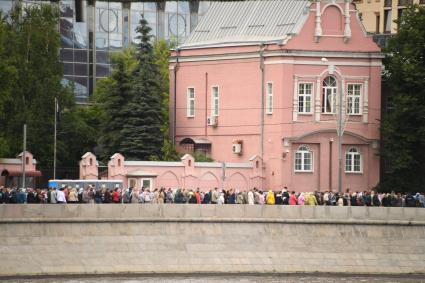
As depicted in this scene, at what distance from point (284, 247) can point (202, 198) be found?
139 inches

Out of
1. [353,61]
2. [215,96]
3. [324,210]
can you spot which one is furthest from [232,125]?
[324,210]

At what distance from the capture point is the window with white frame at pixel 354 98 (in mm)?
59500

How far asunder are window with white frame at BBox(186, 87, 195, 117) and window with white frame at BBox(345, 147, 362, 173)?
808 cm

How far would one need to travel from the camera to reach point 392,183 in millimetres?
58000

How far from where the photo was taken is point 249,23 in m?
60.8

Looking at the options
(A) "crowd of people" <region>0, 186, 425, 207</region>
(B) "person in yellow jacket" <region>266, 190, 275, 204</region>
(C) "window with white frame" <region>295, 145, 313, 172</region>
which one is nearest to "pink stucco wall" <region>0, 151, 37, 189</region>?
(A) "crowd of people" <region>0, 186, 425, 207</region>

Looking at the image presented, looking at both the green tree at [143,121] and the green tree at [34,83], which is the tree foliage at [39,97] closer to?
the green tree at [34,83]

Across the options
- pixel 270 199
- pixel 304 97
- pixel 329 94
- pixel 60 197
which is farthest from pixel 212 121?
pixel 60 197

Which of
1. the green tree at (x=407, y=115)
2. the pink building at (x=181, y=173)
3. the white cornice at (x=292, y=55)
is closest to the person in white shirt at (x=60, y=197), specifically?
the pink building at (x=181, y=173)

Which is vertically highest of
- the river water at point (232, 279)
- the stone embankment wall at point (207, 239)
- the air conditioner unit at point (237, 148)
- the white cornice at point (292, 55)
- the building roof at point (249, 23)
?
the building roof at point (249, 23)

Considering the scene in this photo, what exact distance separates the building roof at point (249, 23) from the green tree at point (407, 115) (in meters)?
4.82

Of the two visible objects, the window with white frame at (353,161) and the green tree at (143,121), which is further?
the green tree at (143,121)

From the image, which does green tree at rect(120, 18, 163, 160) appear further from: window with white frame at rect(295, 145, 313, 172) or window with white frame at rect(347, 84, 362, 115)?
window with white frame at rect(347, 84, 362, 115)

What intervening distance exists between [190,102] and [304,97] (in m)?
6.64
